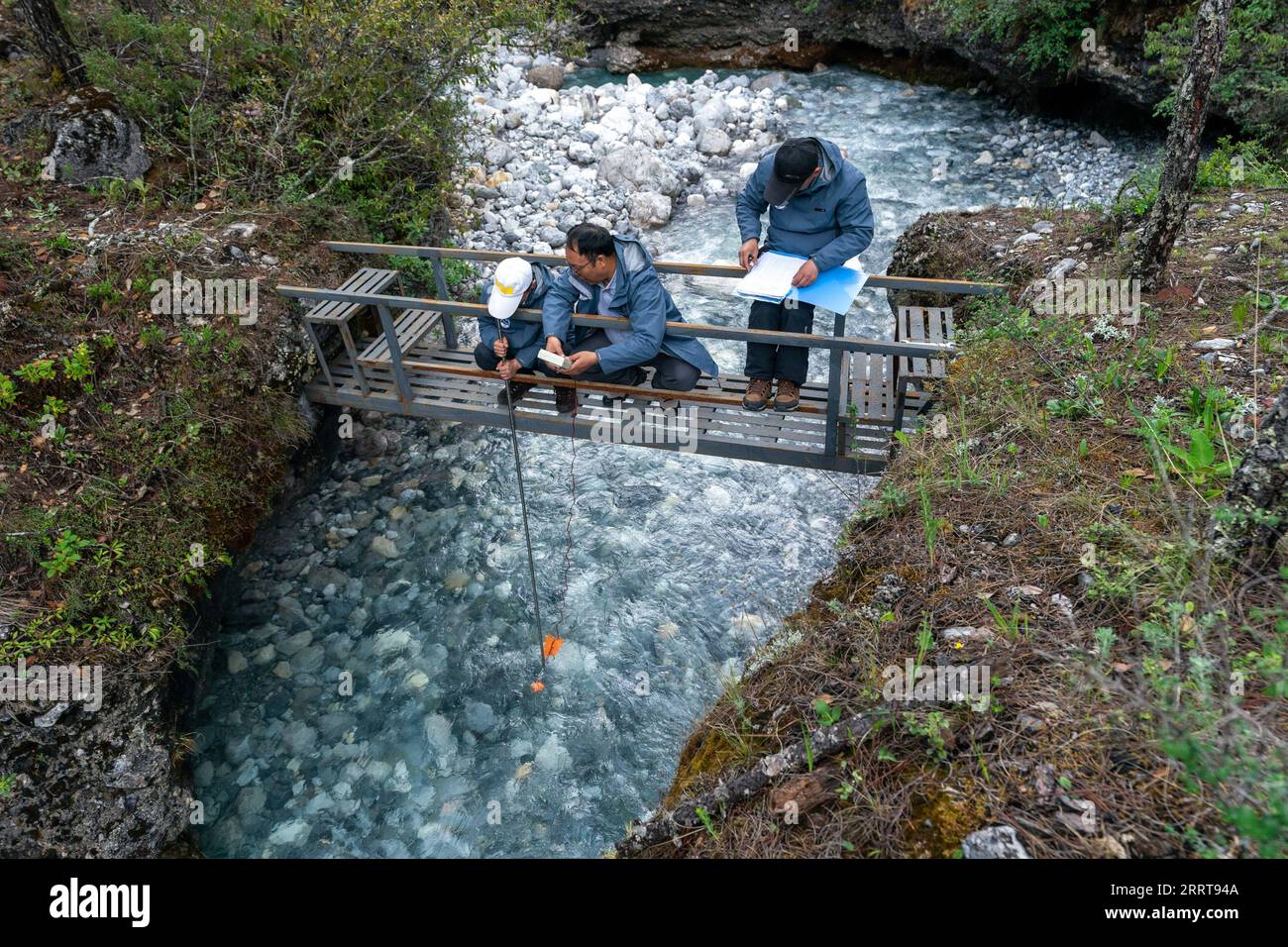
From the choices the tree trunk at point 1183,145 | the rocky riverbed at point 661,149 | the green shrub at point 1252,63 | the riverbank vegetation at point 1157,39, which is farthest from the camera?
the rocky riverbed at point 661,149

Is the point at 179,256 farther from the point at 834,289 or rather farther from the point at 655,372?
the point at 834,289

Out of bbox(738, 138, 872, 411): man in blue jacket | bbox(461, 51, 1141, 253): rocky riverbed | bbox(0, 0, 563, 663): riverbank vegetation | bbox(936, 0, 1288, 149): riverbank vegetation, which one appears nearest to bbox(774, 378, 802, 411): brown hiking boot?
bbox(738, 138, 872, 411): man in blue jacket

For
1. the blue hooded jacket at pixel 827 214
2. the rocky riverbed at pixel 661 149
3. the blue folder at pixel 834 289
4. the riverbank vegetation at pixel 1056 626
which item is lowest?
the riverbank vegetation at pixel 1056 626

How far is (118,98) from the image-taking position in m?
7.48

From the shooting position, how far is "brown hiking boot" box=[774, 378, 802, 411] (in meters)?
5.59

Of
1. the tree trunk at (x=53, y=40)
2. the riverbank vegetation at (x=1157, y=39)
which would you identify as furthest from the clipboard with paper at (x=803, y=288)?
the tree trunk at (x=53, y=40)

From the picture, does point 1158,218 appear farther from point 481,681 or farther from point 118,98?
point 118,98

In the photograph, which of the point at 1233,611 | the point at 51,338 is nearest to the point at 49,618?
the point at 51,338

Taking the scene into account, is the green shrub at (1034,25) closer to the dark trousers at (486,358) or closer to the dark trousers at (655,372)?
the dark trousers at (655,372)

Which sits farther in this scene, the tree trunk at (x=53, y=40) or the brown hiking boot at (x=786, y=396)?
the tree trunk at (x=53, y=40)

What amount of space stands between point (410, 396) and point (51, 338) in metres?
2.67

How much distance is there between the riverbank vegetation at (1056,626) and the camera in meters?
2.61

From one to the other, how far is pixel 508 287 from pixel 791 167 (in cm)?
196

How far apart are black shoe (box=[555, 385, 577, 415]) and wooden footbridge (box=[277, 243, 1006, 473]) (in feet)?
0.24
